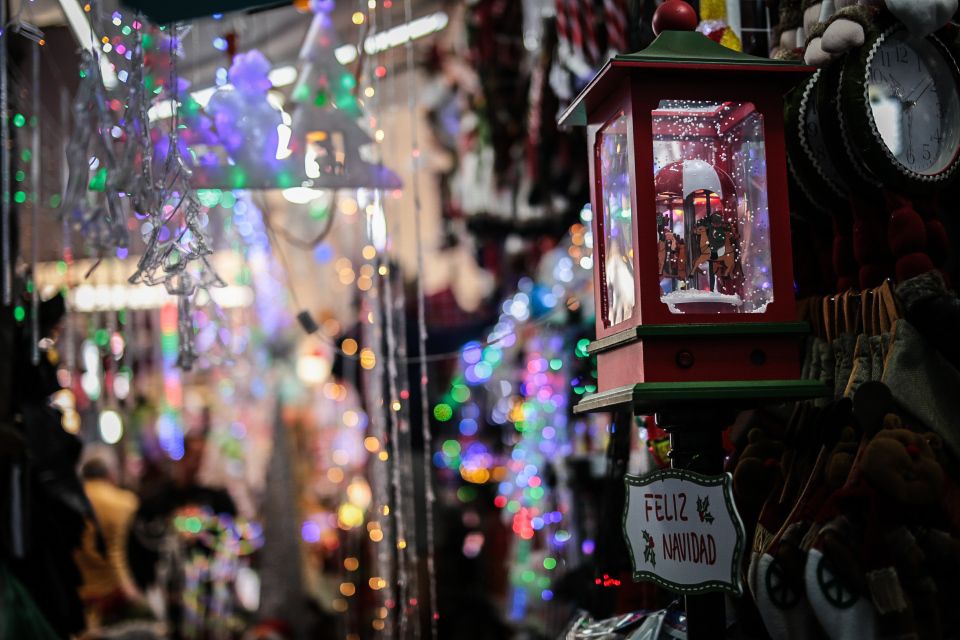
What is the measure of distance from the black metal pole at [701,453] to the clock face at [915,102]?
751 mm

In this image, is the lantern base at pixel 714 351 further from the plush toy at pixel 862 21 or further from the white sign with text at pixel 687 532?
the plush toy at pixel 862 21

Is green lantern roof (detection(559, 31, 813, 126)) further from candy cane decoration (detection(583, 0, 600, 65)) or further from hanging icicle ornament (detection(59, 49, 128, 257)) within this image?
candy cane decoration (detection(583, 0, 600, 65))

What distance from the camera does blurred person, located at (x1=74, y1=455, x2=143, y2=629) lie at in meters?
6.45

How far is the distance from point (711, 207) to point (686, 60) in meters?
0.30

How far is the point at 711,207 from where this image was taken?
2309 millimetres

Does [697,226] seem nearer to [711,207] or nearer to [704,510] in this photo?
[711,207]

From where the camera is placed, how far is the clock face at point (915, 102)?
99.6 inches

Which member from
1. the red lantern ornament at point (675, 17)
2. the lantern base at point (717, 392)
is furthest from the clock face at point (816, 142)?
the lantern base at point (717, 392)

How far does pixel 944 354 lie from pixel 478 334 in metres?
4.63

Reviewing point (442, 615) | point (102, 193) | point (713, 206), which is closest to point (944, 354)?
point (713, 206)

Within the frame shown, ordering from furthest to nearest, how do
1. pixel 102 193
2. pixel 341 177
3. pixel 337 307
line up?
pixel 337 307 → pixel 341 177 → pixel 102 193

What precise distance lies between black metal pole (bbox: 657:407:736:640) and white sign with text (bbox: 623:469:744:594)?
0.23 ft

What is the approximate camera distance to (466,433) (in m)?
7.53

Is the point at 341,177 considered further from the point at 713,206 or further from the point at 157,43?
the point at 713,206
